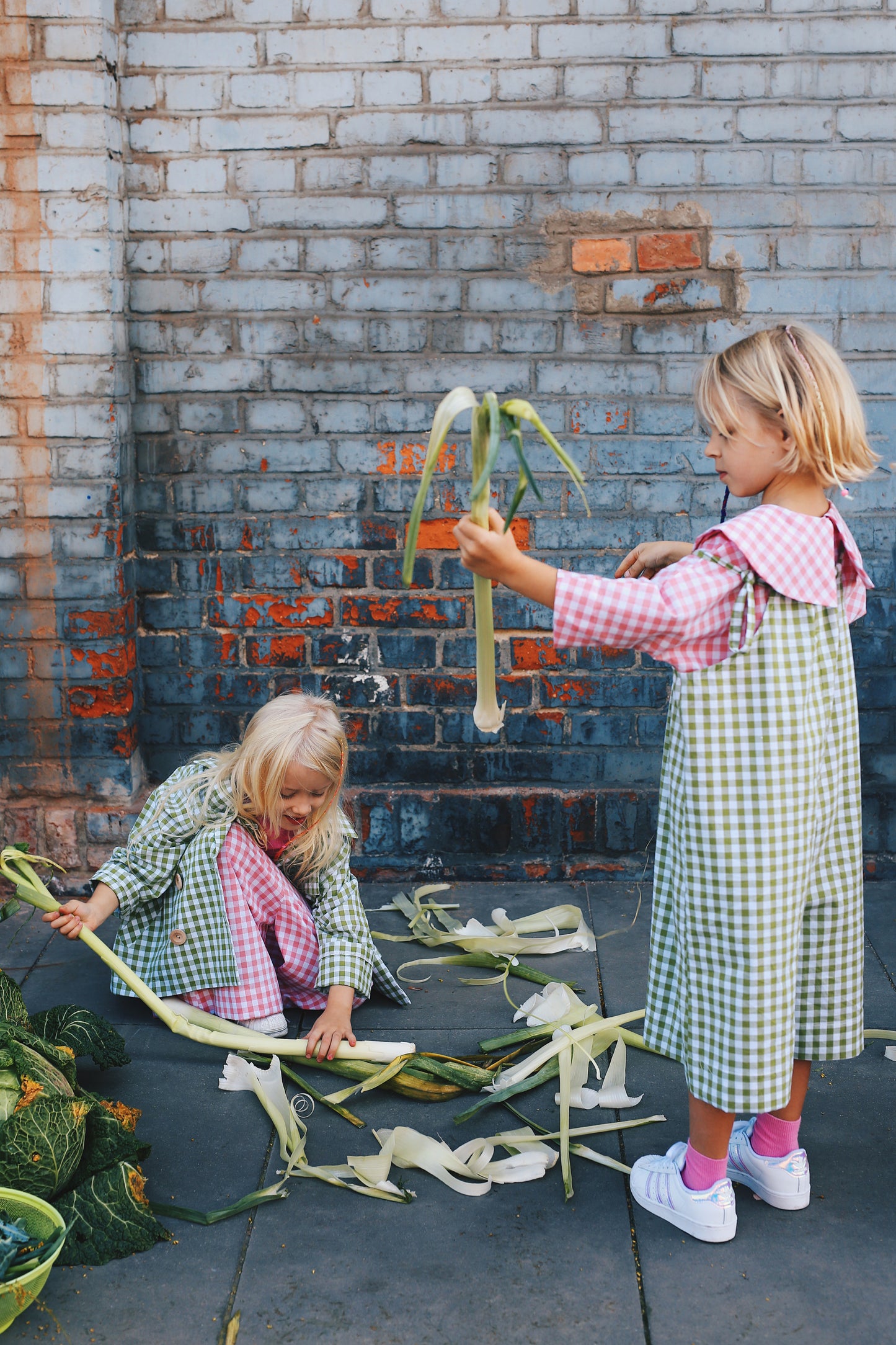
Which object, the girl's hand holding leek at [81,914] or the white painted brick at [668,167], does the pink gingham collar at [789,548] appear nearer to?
the girl's hand holding leek at [81,914]

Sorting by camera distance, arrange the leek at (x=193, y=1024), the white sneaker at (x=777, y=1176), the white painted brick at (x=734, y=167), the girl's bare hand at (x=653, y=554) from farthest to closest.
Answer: the white painted brick at (x=734, y=167)
the leek at (x=193, y=1024)
the girl's bare hand at (x=653, y=554)
the white sneaker at (x=777, y=1176)

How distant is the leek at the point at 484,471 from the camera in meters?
1.95

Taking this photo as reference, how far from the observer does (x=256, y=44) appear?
3770mm

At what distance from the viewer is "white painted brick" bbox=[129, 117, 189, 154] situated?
3.83 metres

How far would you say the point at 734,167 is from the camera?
3754 millimetres

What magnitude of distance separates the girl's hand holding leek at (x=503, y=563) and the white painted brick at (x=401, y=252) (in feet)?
6.81

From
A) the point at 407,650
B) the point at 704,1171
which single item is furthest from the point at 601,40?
the point at 704,1171

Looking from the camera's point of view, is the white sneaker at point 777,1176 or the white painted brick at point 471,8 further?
the white painted brick at point 471,8

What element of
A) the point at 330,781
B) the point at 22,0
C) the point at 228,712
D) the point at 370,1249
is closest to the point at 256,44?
the point at 22,0

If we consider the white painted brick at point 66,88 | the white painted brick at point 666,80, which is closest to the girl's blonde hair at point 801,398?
the white painted brick at point 666,80

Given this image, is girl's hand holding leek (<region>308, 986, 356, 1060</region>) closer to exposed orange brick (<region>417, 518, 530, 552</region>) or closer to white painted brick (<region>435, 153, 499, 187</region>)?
exposed orange brick (<region>417, 518, 530, 552</region>)

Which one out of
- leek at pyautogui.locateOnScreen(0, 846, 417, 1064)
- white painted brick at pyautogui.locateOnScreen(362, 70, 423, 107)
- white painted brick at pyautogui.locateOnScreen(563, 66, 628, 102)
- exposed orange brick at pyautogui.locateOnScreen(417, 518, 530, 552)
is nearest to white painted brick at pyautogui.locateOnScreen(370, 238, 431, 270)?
white painted brick at pyautogui.locateOnScreen(362, 70, 423, 107)

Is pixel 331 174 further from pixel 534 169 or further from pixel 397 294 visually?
pixel 534 169

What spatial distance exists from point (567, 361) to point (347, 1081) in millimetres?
2341
